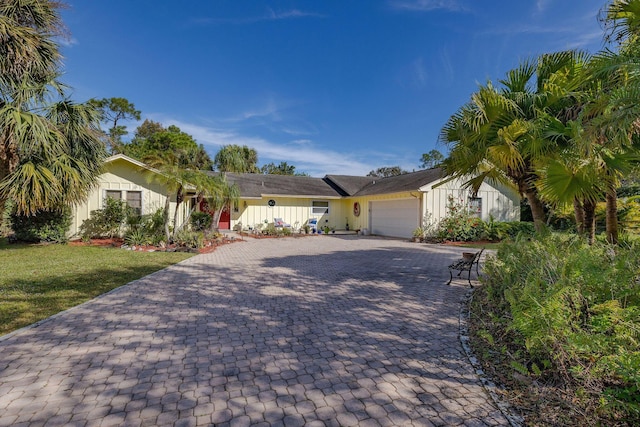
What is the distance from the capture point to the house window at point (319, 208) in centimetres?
2267

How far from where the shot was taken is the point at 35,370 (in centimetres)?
318

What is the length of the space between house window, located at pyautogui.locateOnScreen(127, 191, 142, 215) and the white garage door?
14.1 m

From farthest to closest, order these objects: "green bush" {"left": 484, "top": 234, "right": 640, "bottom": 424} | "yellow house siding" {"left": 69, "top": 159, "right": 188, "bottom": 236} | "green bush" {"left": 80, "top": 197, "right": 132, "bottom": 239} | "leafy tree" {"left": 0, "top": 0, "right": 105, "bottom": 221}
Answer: "yellow house siding" {"left": 69, "top": 159, "right": 188, "bottom": 236}, "green bush" {"left": 80, "top": 197, "right": 132, "bottom": 239}, "leafy tree" {"left": 0, "top": 0, "right": 105, "bottom": 221}, "green bush" {"left": 484, "top": 234, "right": 640, "bottom": 424}

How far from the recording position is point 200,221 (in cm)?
1656

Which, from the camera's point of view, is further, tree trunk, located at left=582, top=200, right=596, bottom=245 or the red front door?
the red front door

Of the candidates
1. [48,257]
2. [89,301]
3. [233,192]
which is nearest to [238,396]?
[89,301]

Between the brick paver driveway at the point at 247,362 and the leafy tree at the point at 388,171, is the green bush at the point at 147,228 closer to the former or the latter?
the brick paver driveway at the point at 247,362

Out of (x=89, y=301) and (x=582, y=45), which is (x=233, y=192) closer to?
(x=89, y=301)

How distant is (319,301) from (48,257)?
9538 millimetres

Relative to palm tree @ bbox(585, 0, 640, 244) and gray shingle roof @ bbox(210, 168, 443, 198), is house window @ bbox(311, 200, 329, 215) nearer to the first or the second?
gray shingle roof @ bbox(210, 168, 443, 198)

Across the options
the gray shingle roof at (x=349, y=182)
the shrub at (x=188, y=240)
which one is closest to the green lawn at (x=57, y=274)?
the shrub at (x=188, y=240)

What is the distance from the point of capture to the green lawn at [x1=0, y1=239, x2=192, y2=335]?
505 centimetres

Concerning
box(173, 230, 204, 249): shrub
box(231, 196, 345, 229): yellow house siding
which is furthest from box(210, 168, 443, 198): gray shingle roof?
box(173, 230, 204, 249): shrub

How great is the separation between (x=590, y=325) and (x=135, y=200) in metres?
16.5
